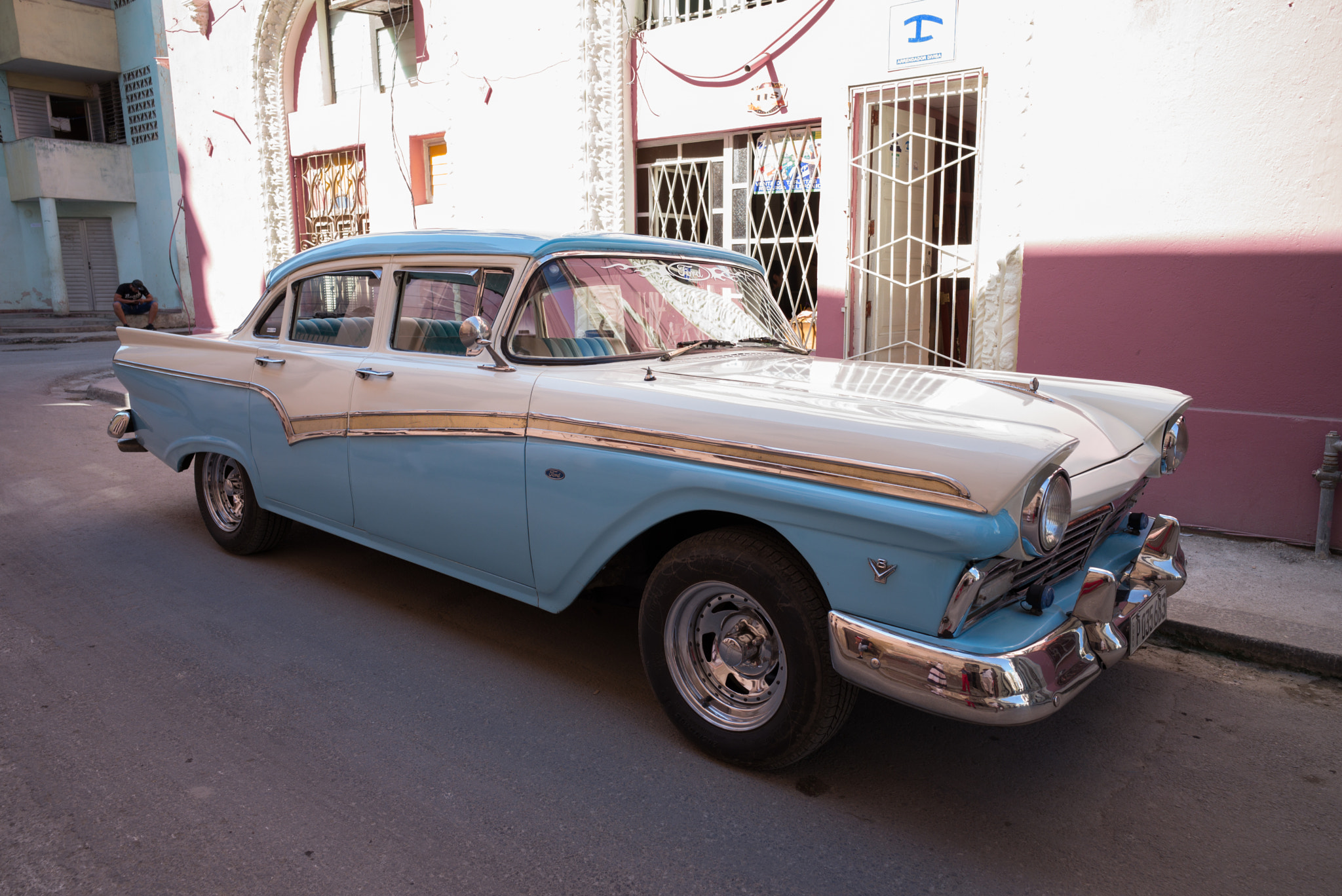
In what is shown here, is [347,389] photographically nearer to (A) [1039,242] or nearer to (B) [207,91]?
(A) [1039,242]

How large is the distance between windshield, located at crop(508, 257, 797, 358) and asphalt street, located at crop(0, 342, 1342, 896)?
129 centimetres

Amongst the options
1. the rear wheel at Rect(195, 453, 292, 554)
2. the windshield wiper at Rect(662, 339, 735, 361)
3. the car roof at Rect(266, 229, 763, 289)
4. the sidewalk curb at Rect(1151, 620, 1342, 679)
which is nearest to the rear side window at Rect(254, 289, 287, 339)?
the car roof at Rect(266, 229, 763, 289)

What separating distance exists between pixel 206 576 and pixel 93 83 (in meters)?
26.6

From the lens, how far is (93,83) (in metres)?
25.1

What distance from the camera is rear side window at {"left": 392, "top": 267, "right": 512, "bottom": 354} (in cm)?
362

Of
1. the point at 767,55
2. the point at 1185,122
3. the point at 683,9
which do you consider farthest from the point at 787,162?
the point at 1185,122

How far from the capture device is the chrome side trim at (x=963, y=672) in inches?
91.7

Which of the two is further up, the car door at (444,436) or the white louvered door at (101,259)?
the white louvered door at (101,259)

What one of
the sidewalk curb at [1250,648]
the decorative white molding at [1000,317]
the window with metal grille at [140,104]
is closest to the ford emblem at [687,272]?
the sidewalk curb at [1250,648]

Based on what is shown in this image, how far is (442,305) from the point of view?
12.6 feet

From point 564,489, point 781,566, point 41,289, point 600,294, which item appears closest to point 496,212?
point 600,294

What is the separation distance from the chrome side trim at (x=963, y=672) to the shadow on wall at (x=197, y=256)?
13901 mm

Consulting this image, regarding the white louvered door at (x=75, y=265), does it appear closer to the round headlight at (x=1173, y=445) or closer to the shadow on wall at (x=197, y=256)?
the shadow on wall at (x=197, y=256)

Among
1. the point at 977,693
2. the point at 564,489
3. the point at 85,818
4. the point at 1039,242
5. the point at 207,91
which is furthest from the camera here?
the point at 207,91
